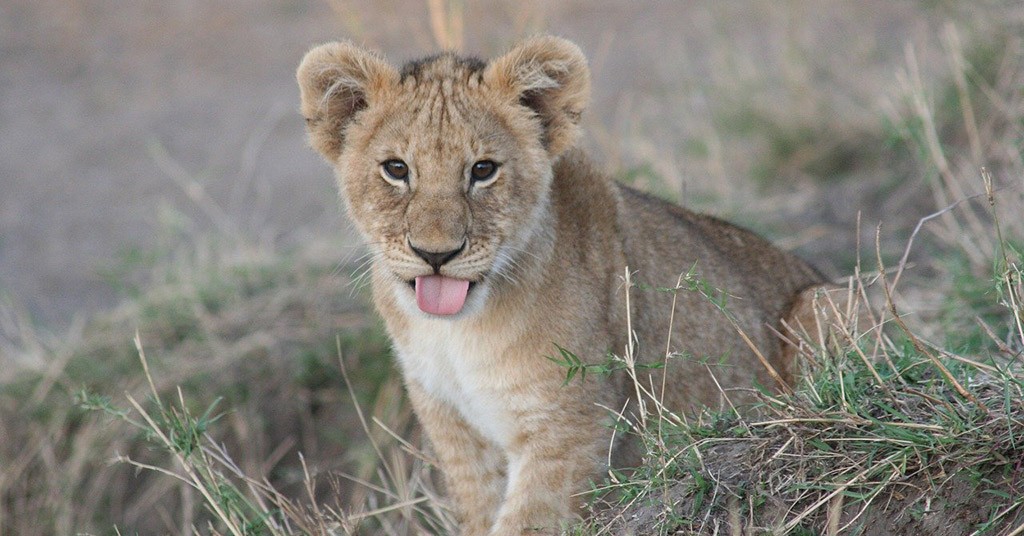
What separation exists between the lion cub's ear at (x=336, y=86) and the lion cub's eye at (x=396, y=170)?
0.26m

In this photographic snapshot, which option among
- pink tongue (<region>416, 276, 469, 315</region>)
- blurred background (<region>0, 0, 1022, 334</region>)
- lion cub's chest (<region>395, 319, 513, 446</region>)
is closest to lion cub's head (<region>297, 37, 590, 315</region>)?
pink tongue (<region>416, 276, 469, 315</region>)

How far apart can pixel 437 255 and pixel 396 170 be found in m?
0.34

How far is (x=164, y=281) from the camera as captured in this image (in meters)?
Result: 6.54

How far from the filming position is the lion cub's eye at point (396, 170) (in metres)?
3.45

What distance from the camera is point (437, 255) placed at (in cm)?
327

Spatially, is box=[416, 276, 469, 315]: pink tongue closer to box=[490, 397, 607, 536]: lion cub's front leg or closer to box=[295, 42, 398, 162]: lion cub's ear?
box=[490, 397, 607, 536]: lion cub's front leg

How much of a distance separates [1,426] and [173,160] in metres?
4.42

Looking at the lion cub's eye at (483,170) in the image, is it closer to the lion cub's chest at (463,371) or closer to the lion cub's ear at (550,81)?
the lion cub's ear at (550,81)

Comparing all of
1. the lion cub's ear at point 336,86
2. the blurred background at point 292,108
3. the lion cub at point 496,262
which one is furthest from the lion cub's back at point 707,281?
the blurred background at point 292,108

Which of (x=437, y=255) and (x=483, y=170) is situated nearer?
(x=437, y=255)

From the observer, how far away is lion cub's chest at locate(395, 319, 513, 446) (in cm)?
357

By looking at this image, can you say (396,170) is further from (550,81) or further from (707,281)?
(707,281)

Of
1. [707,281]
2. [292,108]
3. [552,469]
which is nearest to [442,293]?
[552,469]

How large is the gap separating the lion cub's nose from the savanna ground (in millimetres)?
623
